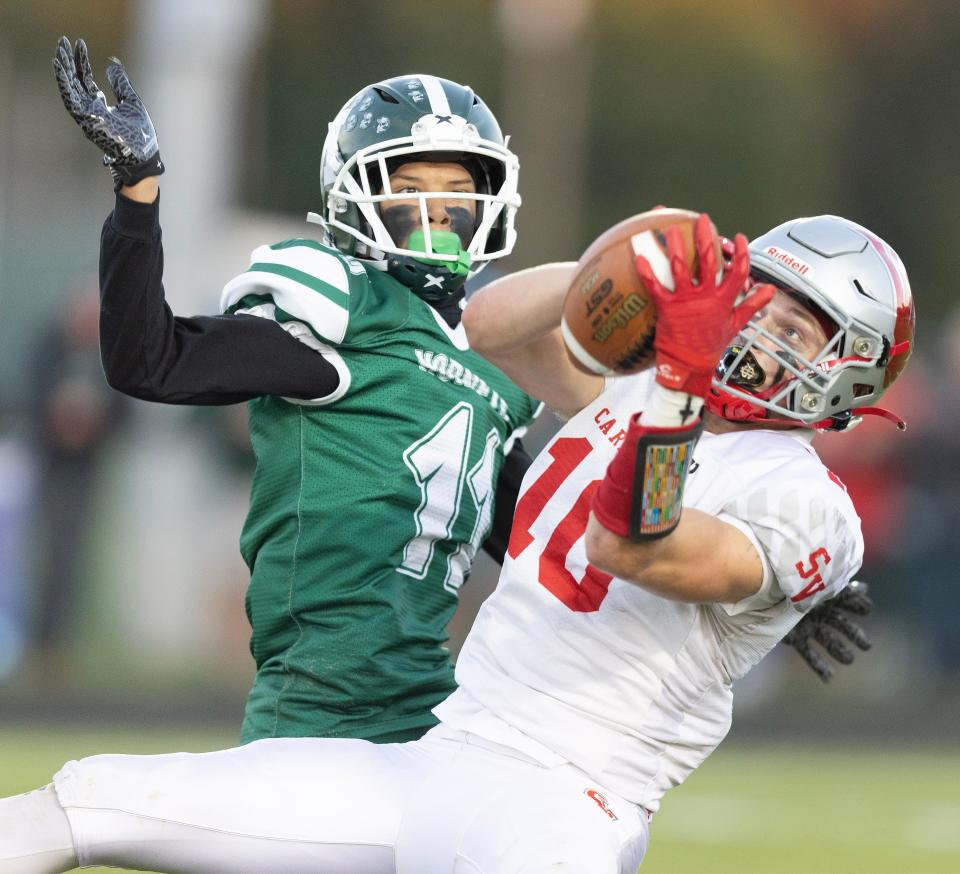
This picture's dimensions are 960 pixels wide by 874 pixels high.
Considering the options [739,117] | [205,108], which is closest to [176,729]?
[205,108]

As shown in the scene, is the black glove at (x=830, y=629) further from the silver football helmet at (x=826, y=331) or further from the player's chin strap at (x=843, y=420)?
the silver football helmet at (x=826, y=331)

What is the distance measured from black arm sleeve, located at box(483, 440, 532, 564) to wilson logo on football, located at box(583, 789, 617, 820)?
0.89 metres

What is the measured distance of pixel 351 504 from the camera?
3.61 metres

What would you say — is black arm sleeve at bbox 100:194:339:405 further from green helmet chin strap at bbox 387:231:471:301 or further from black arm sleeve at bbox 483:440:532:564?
black arm sleeve at bbox 483:440:532:564

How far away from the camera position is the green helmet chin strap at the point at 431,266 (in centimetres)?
373

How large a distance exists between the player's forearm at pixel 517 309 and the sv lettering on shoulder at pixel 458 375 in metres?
0.42

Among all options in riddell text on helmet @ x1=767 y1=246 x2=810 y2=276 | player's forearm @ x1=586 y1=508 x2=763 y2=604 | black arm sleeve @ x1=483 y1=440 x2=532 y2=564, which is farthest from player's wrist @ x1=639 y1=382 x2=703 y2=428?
black arm sleeve @ x1=483 y1=440 x2=532 y2=564

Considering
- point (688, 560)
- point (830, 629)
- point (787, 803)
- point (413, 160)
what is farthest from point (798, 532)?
point (787, 803)

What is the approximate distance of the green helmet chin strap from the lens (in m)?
3.73

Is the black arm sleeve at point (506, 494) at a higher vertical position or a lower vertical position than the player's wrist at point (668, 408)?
lower

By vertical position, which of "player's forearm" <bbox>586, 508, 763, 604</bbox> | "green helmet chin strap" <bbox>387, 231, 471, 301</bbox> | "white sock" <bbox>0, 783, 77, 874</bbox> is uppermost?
"green helmet chin strap" <bbox>387, 231, 471, 301</bbox>

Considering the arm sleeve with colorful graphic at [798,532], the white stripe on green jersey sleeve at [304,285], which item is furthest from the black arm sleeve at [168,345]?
the arm sleeve with colorful graphic at [798,532]

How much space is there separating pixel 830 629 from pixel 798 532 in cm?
119

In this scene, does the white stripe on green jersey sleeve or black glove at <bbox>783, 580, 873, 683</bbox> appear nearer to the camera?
the white stripe on green jersey sleeve
